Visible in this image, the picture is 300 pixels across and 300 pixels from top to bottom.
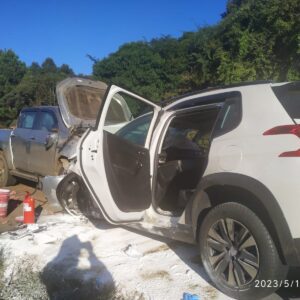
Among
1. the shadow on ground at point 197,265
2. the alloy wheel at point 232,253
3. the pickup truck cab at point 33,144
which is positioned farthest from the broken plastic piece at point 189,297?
the pickup truck cab at point 33,144

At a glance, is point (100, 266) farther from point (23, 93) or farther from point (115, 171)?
point (23, 93)

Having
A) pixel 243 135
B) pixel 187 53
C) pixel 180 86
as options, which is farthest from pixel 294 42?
pixel 243 135

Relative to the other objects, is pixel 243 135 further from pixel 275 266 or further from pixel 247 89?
pixel 275 266

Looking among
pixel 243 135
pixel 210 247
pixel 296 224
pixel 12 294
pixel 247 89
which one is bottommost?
pixel 12 294

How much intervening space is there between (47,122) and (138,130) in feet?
12.6

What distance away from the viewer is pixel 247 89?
3.54 meters

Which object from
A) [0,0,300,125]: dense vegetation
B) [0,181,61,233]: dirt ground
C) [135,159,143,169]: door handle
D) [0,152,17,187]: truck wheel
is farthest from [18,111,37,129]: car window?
[135,159,143,169]: door handle

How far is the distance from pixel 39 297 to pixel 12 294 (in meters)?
0.29

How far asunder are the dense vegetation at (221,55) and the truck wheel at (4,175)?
10.6ft

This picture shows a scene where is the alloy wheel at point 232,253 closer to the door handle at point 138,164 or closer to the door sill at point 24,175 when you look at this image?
the door handle at point 138,164

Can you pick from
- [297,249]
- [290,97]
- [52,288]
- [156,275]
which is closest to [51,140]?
[52,288]

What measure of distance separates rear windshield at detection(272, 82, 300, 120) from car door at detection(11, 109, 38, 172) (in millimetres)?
6251

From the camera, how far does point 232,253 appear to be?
341 centimetres

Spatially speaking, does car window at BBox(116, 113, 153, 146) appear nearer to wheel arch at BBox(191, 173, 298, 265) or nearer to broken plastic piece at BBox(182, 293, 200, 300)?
wheel arch at BBox(191, 173, 298, 265)
